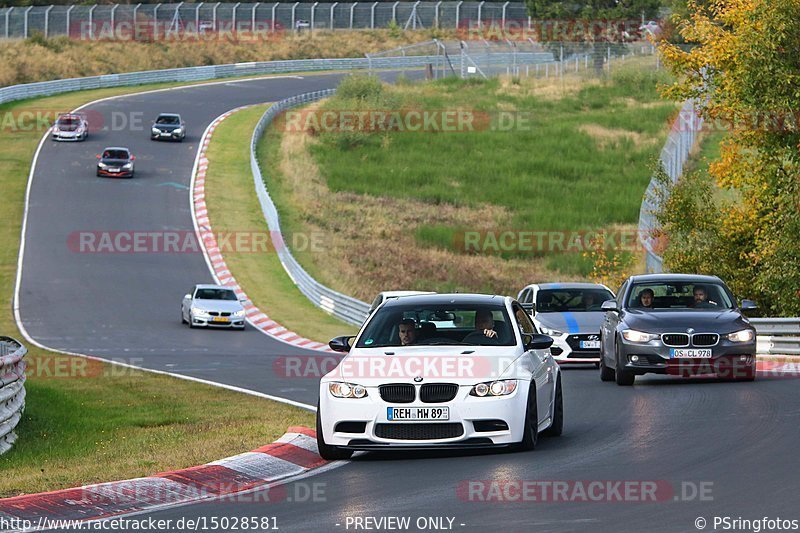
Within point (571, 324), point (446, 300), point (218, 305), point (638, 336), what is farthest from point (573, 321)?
point (218, 305)

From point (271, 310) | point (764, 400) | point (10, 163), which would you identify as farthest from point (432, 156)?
point (764, 400)

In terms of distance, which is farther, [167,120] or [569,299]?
[167,120]

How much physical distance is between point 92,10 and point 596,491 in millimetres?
99157

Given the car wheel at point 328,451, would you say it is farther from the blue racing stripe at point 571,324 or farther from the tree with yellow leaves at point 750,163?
the tree with yellow leaves at point 750,163

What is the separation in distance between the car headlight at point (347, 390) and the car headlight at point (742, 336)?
8.22 m

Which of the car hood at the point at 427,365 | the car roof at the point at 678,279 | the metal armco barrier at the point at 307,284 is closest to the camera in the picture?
the car hood at the point at 427,365

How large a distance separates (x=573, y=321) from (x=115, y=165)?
39289mm

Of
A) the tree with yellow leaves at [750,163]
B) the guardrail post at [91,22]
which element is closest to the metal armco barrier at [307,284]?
→ the tree with yellow leaves at [750,163]

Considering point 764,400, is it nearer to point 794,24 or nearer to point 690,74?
point 794,24

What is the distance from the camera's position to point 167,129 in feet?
232

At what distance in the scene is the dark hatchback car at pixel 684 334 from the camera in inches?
762

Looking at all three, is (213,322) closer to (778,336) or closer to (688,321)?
(778,336)

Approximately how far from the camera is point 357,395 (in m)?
12.6

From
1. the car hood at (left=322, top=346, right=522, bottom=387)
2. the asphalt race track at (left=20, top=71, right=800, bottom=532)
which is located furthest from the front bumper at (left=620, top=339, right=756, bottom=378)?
the car hood at (left=322, top=346, right=522, bottom=387)
